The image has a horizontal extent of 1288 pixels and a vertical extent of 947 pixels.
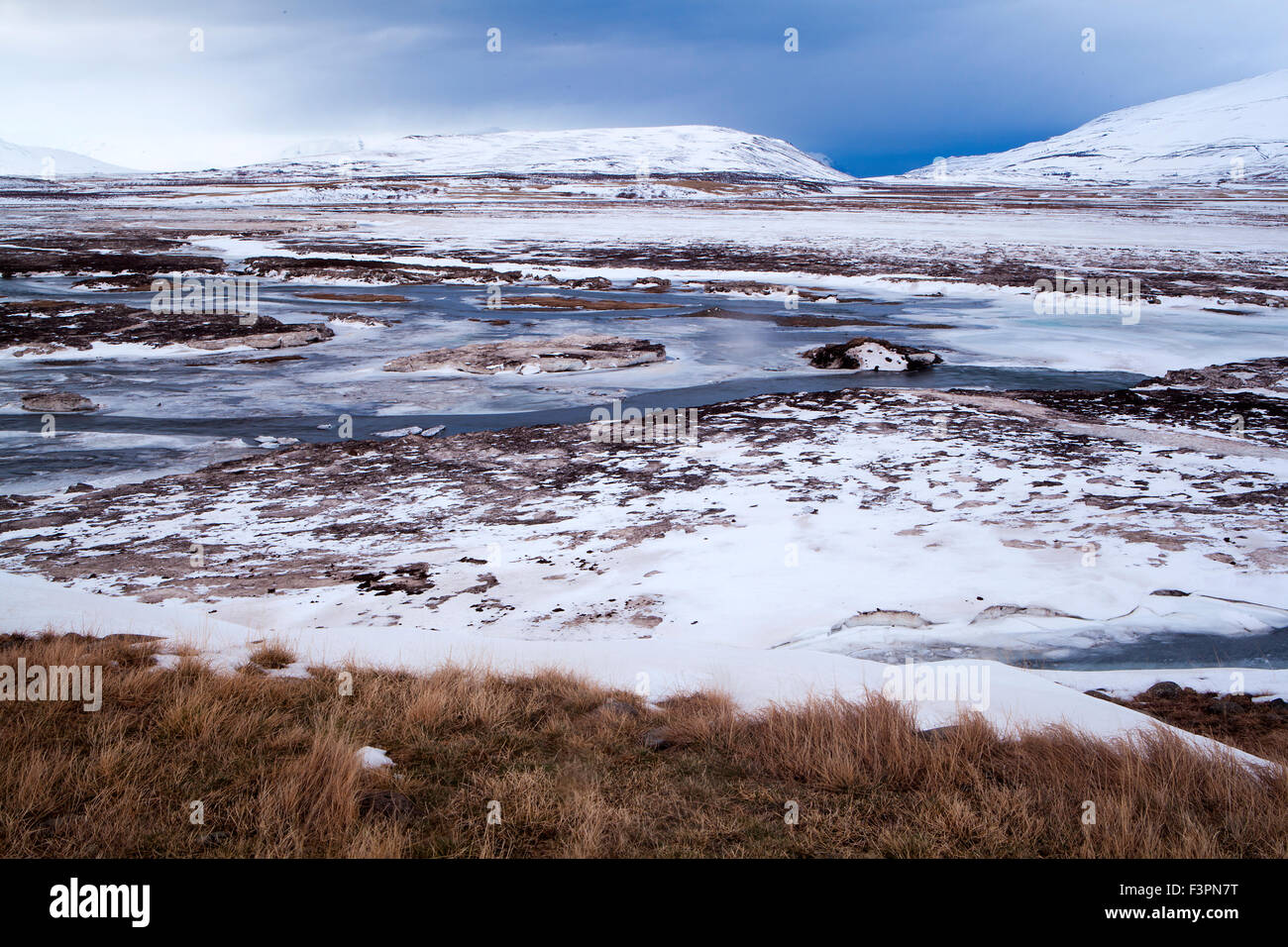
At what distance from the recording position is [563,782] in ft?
13.5

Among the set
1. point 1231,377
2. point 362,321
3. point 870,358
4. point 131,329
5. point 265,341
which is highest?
point 362,321

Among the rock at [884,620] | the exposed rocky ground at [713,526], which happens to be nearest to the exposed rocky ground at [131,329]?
the exposed rocky ground at [713,526]

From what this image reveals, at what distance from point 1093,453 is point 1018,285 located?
63.0 ft

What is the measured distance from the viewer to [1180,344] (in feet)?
62.8

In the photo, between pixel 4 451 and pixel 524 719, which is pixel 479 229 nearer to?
pixel 4 451

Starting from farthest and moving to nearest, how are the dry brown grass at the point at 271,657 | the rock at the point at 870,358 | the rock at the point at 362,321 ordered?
1. the rock at the point at 362,321
2. the rock at the point at 870,358
3. the dry brown grass at the point at 271,657

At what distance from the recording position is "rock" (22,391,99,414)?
1338 cm

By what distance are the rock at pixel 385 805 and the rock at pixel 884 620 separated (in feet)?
12.5

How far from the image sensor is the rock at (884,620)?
6754 mm

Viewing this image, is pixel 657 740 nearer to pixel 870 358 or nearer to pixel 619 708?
pixel 619 708

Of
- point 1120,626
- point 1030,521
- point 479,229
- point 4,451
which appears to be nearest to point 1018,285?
point 1030,521

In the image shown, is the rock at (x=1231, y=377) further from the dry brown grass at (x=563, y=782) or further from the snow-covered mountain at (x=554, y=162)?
the snow-covered mountain at (x=554, y=162)

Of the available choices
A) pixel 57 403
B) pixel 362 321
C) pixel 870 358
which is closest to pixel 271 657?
pixel 57 403

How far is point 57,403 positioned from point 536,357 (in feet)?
26.6
